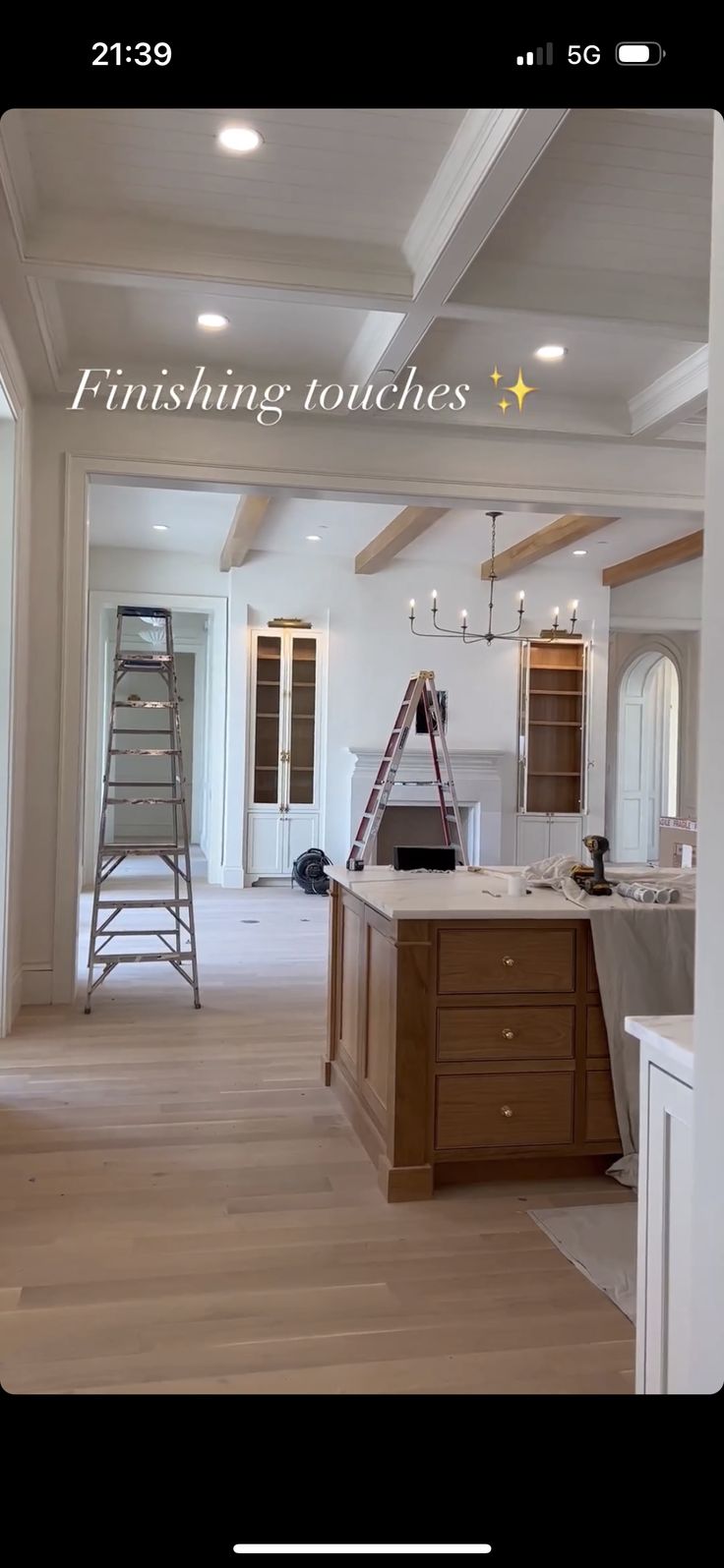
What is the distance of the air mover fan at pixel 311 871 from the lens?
849 centimetres

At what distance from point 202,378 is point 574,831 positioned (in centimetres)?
579

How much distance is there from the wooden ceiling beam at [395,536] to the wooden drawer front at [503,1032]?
3483 mm

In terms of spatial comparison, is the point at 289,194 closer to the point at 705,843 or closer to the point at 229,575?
the point at 705,843

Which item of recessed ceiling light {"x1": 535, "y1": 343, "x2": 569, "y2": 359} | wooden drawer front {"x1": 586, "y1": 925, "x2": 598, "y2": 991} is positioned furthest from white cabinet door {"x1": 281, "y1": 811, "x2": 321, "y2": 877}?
wooden drawer front {"x1": 586, "y1": 925, "x2": 598, "y2": 991}

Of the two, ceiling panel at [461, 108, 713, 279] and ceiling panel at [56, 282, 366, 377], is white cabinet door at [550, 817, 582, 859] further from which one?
ceiling panel at [461, 108, 713, 279]

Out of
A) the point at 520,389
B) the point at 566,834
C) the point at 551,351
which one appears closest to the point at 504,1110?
the point at 551,351

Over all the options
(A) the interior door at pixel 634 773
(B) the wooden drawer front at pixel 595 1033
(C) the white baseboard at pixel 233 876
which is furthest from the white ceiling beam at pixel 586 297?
(A) the interior door at pixel 634 773

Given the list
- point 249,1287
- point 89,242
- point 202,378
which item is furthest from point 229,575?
point 249,1287

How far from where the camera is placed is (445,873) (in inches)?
141

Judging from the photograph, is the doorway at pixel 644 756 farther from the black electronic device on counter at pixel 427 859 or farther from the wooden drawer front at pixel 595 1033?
the wooden drawer front at pixel 595 1033
